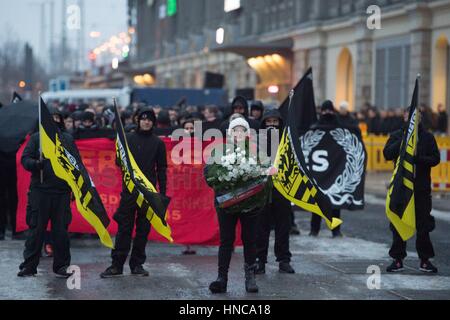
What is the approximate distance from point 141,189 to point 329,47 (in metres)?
32.6

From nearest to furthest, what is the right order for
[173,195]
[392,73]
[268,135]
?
[268,135] < [173,195] < [392,73]

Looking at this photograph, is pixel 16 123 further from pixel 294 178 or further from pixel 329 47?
pixel 329 47

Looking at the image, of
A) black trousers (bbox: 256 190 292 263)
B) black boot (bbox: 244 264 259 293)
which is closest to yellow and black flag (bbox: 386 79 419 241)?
black trousers (bbox: 256 190 292 263)

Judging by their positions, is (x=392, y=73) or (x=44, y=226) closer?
(x=44, y=226)

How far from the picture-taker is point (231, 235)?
1011 cm

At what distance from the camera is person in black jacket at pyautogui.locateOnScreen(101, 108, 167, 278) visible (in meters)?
11.0

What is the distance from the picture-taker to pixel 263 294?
32.8 feet

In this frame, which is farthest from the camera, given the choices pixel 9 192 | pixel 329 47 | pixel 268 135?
pixel 329 47

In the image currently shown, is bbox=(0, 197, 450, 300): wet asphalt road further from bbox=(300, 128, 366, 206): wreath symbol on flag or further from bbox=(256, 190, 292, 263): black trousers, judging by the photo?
bbox=(300, 128, 366, 206): wreath symbol on flag

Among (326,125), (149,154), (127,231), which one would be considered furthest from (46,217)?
(326,125)

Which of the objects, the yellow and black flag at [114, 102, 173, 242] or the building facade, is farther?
the building facade

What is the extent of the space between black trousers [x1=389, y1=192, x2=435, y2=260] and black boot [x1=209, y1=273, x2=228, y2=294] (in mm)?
2342

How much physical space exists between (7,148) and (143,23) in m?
74.0
